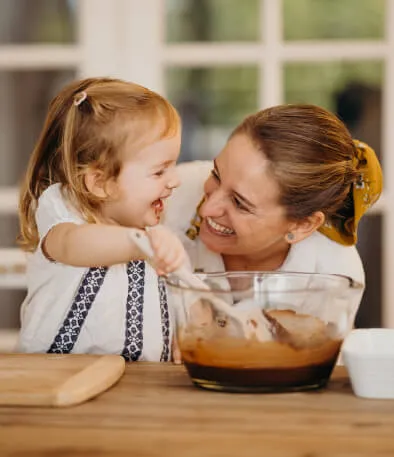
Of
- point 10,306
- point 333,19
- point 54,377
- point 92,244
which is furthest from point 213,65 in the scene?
point 54,377

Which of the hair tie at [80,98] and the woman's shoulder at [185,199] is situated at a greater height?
the hair tie at [80,98]

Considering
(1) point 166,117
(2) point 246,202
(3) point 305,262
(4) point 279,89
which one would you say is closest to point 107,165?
(1) point 166,117

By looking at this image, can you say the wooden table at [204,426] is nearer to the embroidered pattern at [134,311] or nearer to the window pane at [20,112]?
the embroidered pattern at [134,311]

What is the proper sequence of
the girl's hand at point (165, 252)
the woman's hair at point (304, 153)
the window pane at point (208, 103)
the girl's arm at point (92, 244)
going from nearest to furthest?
the girl's hand at point (165, 252) → the girl's arm at point (92, 244) → the woman's hair at point (304, 153) → the window pane at point (208, 103)

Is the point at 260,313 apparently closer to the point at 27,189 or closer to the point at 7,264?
the point at 27,189

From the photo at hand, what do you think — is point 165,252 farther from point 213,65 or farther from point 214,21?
point 214,21

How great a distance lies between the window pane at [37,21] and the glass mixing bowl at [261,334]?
7.86 feet

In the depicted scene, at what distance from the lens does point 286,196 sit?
75.9 inches

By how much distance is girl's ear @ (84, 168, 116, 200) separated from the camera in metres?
1.80

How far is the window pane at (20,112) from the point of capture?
11.3ft

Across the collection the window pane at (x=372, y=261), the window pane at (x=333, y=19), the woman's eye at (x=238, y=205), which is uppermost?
the window pane at (x=333, y=19)

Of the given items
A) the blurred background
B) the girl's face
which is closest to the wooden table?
the girl's face

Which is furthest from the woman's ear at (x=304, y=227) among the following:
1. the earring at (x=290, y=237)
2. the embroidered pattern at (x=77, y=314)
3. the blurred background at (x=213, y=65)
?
the blurred background at (x=213, y=65)

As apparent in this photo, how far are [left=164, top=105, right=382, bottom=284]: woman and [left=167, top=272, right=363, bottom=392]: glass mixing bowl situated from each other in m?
0.68
